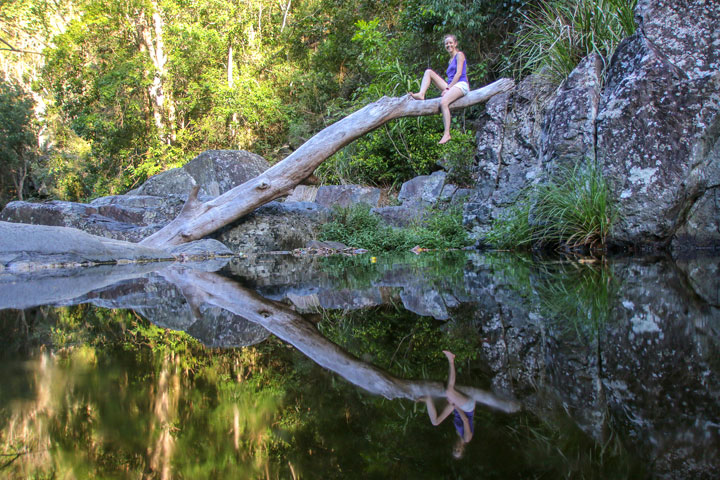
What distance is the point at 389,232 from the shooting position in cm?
860

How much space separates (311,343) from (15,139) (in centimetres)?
2442

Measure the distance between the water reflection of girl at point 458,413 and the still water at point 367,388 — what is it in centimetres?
1

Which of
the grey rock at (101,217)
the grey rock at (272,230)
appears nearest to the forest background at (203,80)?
the grey rock at (272,230)

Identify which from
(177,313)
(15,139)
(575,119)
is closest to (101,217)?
(177,313)

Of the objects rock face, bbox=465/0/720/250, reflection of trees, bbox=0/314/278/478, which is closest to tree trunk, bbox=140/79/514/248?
rock face, bbox=465/0/720/250

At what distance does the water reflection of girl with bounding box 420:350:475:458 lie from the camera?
818mm

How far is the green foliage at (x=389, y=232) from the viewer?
8242 millimetres

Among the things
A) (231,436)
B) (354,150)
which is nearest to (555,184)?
(231,436)

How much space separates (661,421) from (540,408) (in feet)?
0.67

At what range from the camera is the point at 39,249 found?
19.3ft

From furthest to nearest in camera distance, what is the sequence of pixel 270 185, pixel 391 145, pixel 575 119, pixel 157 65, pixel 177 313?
1. pixel 157 65
2. pixel 391 145
3. pixel 270 185
4. pixel 575 119
5. pixel 177 313

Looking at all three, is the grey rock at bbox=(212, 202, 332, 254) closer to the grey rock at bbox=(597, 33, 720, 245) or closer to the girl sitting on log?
the girl sitting on log

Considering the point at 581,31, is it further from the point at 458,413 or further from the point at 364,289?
the point at 458,413

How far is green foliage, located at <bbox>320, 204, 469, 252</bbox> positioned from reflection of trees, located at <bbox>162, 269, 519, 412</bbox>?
5.02m
